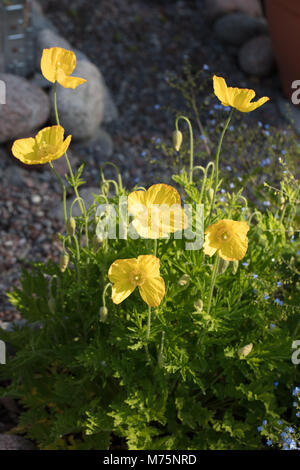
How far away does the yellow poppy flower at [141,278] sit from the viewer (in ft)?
4.32

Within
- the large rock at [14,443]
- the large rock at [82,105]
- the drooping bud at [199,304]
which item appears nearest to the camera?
the drooping bud at [199,304]

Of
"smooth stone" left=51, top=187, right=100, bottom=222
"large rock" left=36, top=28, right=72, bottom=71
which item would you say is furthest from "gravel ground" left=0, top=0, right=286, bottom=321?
"large rock" left=36, top=28, right=72, bottom=71

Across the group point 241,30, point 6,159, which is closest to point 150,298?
point 6,159

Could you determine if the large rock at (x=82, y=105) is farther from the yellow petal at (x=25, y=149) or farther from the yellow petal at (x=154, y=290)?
the yellow petal at (x=154, y=290)

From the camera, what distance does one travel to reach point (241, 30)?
497 centimetres

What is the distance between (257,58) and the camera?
4.73 m

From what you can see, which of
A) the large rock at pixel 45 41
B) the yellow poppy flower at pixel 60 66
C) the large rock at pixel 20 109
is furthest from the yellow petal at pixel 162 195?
the large rock at pixel 45 41

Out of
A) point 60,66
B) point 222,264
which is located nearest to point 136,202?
point 222,264

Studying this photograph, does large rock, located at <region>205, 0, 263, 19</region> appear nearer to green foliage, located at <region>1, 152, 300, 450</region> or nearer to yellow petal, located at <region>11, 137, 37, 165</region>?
green foliage, located at <region>1, 152, 300, 450</region>

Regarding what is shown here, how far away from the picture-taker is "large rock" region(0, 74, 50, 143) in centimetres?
354

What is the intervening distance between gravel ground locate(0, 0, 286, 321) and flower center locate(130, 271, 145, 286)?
193 centimetres

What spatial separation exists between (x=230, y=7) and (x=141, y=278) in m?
4.42

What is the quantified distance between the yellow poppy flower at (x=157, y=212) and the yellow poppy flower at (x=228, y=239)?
3.0 inches

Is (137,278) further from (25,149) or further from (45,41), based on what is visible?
(45,41)
